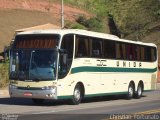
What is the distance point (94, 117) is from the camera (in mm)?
19672

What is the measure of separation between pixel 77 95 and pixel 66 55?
7.70 feet

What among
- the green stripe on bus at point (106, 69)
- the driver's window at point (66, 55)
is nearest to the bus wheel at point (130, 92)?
the green stripe on bus at point (106, 69)

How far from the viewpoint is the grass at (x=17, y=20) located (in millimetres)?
65812

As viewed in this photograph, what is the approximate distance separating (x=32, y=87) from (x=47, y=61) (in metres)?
1.29

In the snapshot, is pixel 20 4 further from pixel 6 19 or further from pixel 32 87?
pixel 32 87

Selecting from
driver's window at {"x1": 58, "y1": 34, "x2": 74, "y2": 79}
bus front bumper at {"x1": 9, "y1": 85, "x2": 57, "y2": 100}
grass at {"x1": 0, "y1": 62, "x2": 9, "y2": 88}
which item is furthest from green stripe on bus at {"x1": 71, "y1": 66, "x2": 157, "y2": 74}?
grass at {"x1": 0, "y1": 62, "x2": 9, "y2": 88}

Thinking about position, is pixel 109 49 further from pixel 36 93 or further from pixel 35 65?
pixel 36 93

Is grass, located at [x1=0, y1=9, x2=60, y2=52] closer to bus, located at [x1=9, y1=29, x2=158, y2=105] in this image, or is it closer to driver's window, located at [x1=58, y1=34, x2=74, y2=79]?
bus, located at [x1=9, y1=29, x2=158, y2=105]

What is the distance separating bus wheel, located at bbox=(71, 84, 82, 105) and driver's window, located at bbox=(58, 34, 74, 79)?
4.31ft

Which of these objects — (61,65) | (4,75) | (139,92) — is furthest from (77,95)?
(4,75)

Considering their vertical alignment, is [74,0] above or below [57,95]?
above

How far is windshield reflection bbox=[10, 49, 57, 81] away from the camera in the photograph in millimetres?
25203

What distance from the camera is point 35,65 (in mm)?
25328

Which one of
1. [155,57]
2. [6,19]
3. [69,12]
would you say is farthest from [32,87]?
[69,12]
